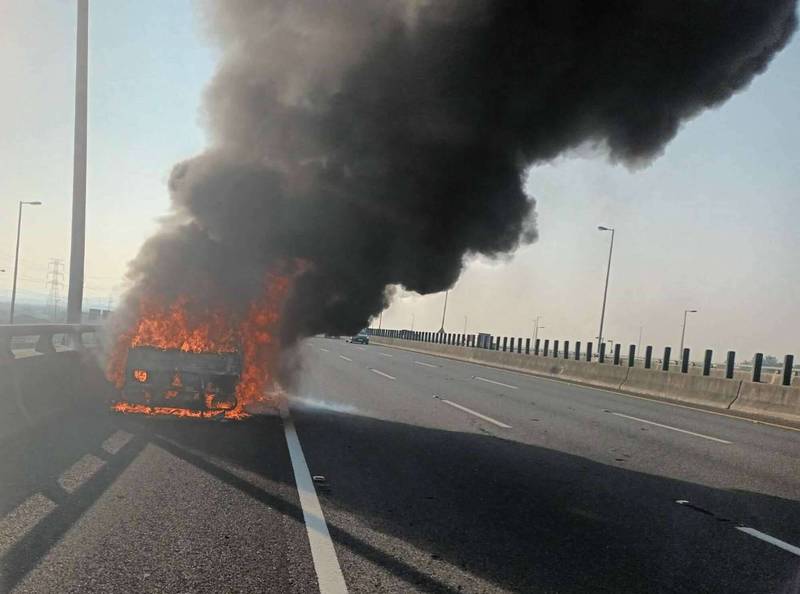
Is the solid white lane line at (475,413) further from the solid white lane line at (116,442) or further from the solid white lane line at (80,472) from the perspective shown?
the solid white lane line at (80,472)

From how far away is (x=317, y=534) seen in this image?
496cm

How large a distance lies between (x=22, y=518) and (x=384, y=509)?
2.54 metres

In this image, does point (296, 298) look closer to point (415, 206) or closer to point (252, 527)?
point (415, 206)

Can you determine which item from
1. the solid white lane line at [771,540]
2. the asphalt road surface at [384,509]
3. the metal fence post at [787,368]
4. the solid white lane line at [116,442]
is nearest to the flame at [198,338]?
the asphalt road surface at [384,509]

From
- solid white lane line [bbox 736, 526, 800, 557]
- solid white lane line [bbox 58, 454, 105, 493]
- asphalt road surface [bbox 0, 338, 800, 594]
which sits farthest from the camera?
solid white lane line [bbox 58, 454, 105, 493]

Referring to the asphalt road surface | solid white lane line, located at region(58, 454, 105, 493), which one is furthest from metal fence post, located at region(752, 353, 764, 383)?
solid white lane line, located at region(58, 454, 105, 493)

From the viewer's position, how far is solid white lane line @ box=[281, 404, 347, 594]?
4039 millimetres

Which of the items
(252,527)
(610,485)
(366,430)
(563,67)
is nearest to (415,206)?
(563,67)

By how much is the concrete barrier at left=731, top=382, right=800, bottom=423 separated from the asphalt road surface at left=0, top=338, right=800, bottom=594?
522 cm

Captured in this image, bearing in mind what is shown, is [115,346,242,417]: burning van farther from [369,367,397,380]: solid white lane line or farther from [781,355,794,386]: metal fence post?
[781,355,794,386]: metal fence post

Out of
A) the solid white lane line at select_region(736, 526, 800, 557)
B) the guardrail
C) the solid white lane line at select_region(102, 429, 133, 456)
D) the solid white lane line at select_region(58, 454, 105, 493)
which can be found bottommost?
the solid white lane line at select_region(102, 429, 133, 456)

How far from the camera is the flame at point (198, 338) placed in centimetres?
1029

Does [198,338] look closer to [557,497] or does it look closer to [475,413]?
[475,413]

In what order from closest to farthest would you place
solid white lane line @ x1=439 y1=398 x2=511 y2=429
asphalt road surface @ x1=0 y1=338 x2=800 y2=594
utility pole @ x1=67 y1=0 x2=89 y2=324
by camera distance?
asphalt road surface @ x1=0 y1=338 x2=800 y2=594 < solid white lane line @ x1=439 y1=398 x2=511 y2=429 < utility pole @ x1=67 y1=0 x2=89 y2=324
